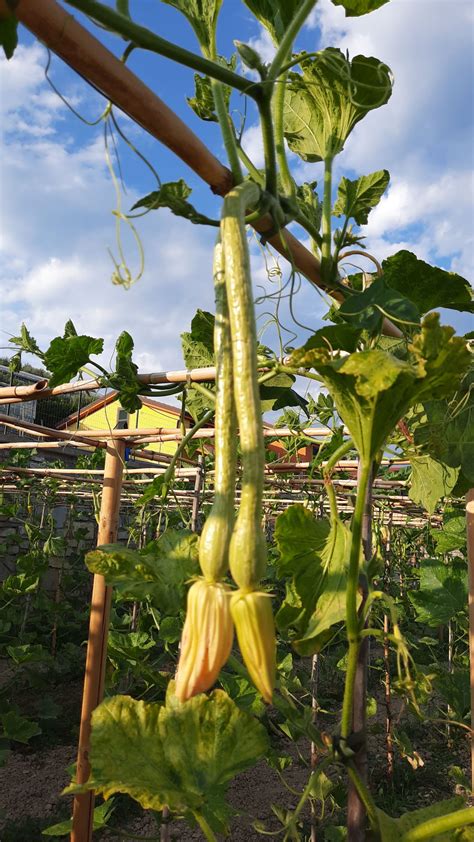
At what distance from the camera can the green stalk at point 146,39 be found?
499 mm

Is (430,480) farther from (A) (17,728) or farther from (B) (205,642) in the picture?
(A) (17,728)

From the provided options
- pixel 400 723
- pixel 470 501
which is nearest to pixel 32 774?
pixel 400 723

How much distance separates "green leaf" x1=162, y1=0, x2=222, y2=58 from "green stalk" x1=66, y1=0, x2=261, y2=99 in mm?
309

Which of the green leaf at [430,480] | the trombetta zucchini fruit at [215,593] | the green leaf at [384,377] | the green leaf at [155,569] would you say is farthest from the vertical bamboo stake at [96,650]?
the trombetta zucchini fruit at [215,593]

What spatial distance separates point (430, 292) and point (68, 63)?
666 mm

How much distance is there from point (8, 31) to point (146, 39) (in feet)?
0.36

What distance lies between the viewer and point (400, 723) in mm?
4930

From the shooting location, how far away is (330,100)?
923 millimetres

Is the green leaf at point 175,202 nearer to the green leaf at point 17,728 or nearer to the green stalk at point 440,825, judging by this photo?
the green stalk at point 440,825

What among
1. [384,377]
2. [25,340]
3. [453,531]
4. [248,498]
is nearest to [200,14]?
[384,377]

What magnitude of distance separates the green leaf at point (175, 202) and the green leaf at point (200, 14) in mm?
297

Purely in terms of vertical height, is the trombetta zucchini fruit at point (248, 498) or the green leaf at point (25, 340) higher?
the green leaf at point (25, 340)

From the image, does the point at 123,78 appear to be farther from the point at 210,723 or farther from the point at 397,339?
the point at 210,723

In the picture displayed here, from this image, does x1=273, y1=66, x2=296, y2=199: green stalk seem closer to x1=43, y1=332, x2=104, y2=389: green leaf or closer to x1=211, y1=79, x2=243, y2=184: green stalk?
x1=211, y1=79, x2=243, y2=184: green stalk
